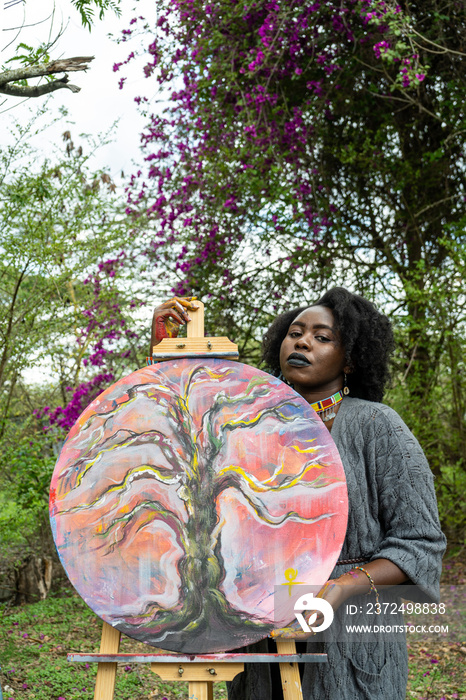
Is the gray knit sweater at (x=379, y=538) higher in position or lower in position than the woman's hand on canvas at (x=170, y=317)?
lower

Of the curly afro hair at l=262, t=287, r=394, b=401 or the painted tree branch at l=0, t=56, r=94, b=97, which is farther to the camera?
the painted tree branch at l=0, t=56, r=94, b=97

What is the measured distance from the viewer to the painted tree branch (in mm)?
1960

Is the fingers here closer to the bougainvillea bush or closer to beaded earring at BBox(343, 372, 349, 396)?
beaded earring at BBox(343, 372, 349, 396)

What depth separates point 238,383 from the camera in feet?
5.18

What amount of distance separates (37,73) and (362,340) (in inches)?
50.0

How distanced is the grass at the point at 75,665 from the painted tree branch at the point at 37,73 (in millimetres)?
2475

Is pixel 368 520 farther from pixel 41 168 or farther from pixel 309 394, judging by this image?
pixel 41 168

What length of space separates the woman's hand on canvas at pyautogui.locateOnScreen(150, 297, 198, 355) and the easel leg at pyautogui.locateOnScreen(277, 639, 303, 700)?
821mm

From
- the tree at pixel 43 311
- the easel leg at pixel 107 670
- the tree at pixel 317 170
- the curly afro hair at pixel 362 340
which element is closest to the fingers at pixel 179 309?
the curly afro hair at pixel 362 340

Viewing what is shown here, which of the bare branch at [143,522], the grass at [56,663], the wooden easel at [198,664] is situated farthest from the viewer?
the grass at [56,663]

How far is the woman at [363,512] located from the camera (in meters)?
1.45

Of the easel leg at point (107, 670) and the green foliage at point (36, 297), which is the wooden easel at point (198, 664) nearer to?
the easel leg at point (107, 670)

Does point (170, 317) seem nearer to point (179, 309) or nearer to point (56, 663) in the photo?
point (179, 309)

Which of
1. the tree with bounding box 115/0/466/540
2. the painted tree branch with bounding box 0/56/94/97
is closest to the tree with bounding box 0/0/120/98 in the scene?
the painted tree branch with bounding box 0/56/94/97
